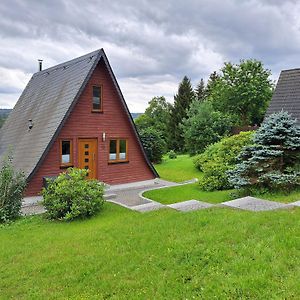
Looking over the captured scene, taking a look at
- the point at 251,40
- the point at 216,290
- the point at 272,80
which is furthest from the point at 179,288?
the point at 272,80

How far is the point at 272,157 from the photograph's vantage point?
396 inches

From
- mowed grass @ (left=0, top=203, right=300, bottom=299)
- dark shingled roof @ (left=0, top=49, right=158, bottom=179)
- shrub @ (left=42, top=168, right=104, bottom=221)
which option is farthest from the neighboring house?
mowed grass @ (left=0, top=203, right=300, bottom=299)

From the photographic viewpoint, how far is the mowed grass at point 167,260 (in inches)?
152

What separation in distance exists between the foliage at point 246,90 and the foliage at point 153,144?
15.2 meters

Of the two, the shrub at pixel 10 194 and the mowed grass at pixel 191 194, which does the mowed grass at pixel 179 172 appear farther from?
the shrub at pixel 10 194

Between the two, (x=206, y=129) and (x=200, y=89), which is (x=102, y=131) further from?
(x=200, y=89)

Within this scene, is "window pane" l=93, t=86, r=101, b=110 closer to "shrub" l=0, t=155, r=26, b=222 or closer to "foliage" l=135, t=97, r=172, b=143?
"shrub" l=0, t=155, r=26, b=222

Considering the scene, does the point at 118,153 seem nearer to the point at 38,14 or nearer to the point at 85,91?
the point at 85,91

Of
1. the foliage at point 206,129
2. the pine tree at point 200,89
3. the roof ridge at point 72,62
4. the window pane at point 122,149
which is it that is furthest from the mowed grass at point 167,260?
the pine tree at point 200,89

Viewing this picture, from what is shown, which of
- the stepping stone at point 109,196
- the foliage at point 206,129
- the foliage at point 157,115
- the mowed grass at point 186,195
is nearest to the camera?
the mowed grass at point 186,195

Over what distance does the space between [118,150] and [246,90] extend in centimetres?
2465

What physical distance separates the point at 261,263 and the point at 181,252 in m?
1.25

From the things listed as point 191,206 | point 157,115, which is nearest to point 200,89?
point 157,115

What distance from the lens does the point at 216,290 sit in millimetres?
3713
